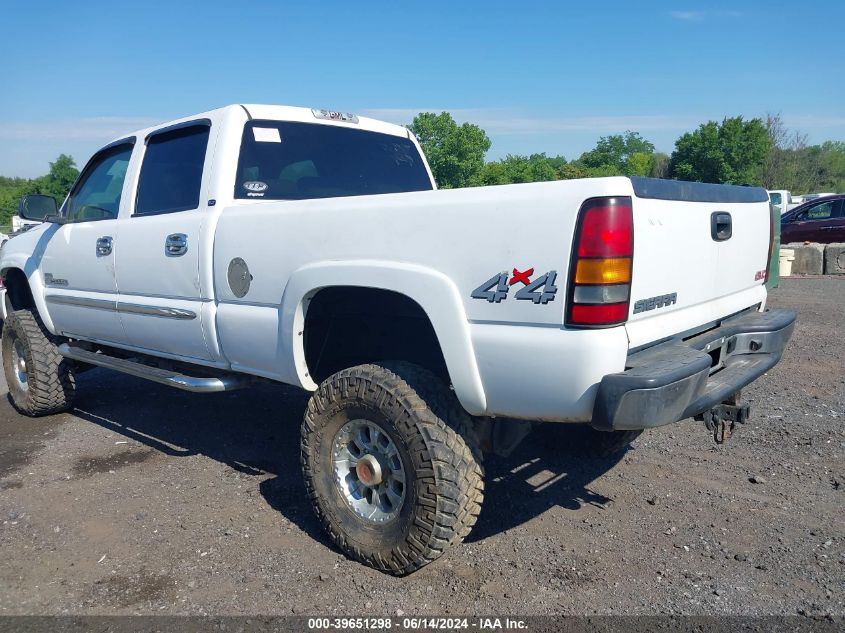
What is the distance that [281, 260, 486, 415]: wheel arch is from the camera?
8.84ft

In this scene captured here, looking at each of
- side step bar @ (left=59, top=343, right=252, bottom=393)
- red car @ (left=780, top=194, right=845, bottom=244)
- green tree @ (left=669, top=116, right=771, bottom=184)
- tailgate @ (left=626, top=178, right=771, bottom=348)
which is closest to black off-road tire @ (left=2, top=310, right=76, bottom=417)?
side step bar @ (left=59, top=343, right=252, bottom=393)

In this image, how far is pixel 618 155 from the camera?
74.0 metres

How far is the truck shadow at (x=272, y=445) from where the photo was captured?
3.82 meters

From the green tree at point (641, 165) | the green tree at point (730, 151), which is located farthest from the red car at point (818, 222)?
the green tree at point (641, 165)

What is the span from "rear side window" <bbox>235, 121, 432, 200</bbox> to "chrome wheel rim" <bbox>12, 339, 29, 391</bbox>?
3044 mm

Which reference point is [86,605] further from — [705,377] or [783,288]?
[783,288]

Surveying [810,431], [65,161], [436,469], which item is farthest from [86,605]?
[65,161]

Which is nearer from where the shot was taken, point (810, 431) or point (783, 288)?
point (810, 431)

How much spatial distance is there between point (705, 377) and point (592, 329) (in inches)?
23.2

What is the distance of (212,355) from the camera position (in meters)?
3.86

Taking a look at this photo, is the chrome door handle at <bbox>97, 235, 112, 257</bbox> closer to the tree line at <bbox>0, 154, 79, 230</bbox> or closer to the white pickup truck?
the white pickup truck

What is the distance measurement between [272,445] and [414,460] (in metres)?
2.27

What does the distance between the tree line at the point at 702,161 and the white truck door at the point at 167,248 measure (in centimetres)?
3374

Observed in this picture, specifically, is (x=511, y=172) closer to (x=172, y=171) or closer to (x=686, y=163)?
(x=686, y=163)
